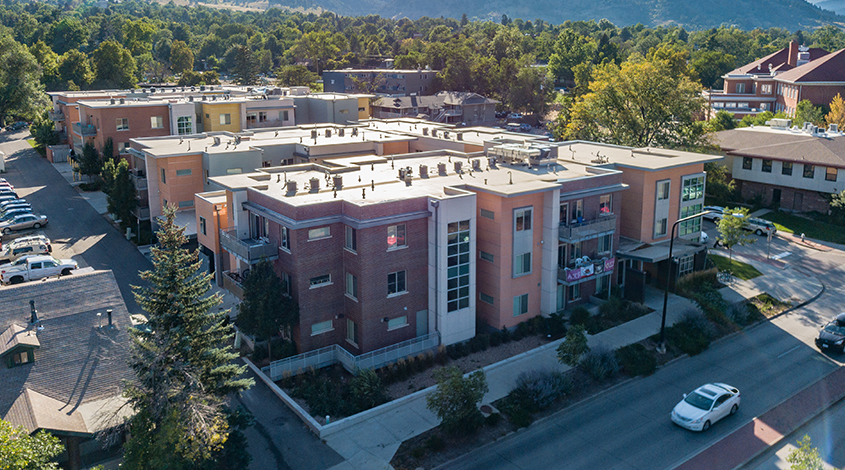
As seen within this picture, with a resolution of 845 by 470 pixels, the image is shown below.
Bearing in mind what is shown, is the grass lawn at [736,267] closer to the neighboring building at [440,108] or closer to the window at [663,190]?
the window at [663,190]

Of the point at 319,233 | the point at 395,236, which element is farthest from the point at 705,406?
the point at 319,233

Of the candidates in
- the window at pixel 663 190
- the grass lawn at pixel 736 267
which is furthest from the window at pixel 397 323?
the grass lawn at pixel 736 267

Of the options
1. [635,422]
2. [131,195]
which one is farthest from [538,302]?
[131,195]

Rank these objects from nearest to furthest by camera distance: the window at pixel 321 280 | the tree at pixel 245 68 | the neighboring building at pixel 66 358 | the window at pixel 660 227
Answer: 1. the neighboring building at pixel 66 358
2. the window at pixel 321 280
3. the window at pixel 660 227
4. the tree at pixel 245 68

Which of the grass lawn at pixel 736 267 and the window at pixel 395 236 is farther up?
the window at pixel 395 236

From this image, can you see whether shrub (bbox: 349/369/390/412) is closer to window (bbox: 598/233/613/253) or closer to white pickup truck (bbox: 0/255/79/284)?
window (bbox: 598/233/613/253)
